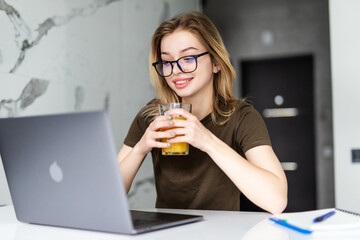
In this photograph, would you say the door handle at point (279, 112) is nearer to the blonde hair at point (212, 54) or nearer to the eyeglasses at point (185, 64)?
the blonde hair at point (212, 54)

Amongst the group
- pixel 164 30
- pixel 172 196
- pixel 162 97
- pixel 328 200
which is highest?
pixel 164 30

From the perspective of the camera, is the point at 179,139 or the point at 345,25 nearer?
the point at 179,139

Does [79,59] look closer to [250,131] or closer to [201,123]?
[201,123]

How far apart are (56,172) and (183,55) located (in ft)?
2.58

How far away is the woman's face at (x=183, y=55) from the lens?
59.2 inches

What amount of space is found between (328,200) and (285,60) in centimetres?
157

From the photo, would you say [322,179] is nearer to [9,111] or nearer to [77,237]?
[9,111]

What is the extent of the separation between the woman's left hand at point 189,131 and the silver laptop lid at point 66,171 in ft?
1.38

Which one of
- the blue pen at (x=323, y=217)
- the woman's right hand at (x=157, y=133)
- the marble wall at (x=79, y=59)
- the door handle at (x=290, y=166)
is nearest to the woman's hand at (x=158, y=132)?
the woman's right hand at (x=157, y=133)

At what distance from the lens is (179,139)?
1.19 metres

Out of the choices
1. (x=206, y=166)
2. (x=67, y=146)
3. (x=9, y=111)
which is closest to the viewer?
(x=67, y=146)

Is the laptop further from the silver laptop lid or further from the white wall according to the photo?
the white wall

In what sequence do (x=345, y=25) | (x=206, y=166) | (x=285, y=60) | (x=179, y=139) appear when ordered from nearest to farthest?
1. (x=179, y=139)
2. (x=206, y=166)
3. (x=345, y=25)
4. (x=285, y=60)

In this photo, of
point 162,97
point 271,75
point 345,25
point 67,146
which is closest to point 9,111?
point 162,97
